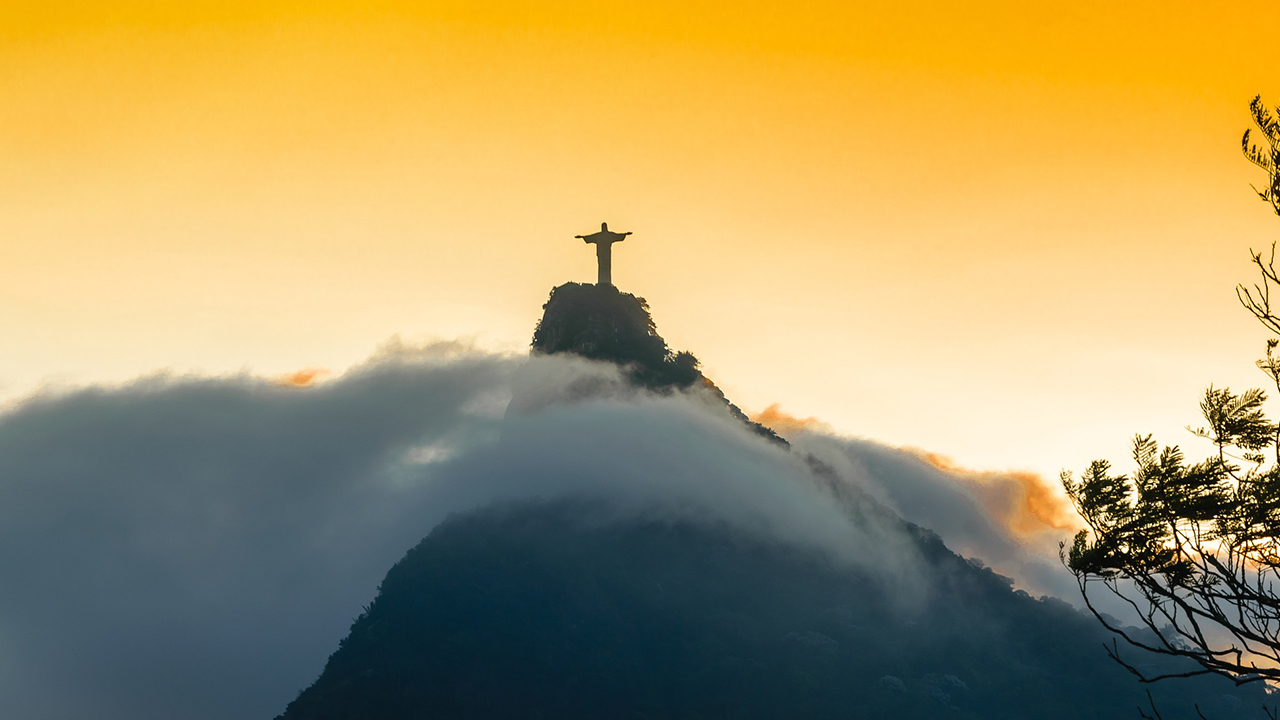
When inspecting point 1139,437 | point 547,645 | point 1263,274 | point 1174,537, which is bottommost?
point 1174,537

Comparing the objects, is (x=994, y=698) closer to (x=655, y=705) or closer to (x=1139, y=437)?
(x=655, y=705)

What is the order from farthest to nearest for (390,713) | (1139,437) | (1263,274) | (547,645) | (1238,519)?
(547,645), (390,713), (1139,437), (1238,519), (1263,274)

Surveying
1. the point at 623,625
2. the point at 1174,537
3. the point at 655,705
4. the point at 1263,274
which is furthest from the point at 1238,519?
the point at 623,625

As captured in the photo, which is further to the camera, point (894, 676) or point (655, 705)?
point (894, 676)

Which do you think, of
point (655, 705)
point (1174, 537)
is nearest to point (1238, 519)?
point (1174, 537)

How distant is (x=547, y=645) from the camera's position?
18975 cm

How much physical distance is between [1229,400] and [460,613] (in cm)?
19146

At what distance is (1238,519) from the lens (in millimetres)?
17438

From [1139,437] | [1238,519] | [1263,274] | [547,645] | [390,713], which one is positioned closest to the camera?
[1263,274]

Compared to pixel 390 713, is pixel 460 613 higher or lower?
higher

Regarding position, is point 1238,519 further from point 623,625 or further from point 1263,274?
point 623,625

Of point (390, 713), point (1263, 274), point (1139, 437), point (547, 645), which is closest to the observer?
point (1263, 274)

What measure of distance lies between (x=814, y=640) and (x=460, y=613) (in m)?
68.9

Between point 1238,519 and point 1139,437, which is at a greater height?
point 1139,437
